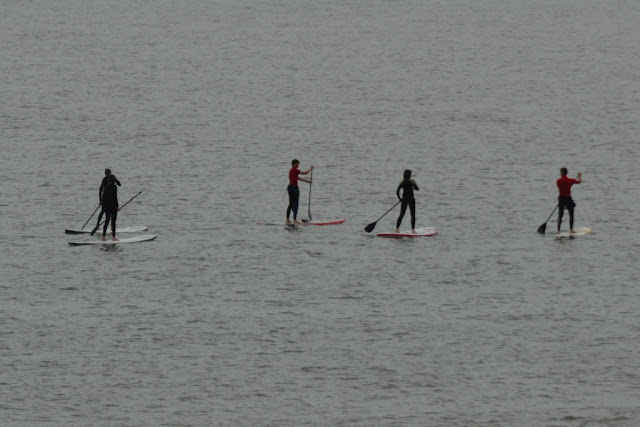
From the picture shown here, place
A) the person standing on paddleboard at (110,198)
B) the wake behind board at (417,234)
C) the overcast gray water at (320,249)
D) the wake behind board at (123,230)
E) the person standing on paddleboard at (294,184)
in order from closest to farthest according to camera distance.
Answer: the overcast gray water at (320,249) < the person standing on paddleboard at (110,198) < the wake behind board at (417,234) < the wake behind board at (123,230) < the person standing on paddleboard at (294,184)

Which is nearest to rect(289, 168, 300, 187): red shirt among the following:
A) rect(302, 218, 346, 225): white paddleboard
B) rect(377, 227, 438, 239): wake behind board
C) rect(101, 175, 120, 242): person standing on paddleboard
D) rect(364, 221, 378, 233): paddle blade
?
rect(302, 218, 346, 225): white paddleboard

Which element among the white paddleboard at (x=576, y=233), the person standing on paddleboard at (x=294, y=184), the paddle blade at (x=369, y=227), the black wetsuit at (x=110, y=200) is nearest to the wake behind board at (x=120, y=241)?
the black wetsuit at (x=110, y=200)

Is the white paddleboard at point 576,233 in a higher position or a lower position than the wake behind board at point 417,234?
higher

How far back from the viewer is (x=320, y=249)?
36219 millimetres

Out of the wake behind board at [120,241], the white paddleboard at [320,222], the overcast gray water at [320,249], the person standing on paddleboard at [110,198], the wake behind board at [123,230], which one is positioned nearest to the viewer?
the overcast gray water at [320,249]

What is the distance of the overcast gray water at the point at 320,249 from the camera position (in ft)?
79.6

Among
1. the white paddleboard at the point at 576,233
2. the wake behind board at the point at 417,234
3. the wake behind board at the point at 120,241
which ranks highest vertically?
the white paddleboard at the point at 576,233

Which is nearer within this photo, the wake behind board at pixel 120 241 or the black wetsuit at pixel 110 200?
the black wetsuit at pixel 110 200

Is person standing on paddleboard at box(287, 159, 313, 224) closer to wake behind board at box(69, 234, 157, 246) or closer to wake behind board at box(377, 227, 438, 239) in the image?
wake behind board at box(377, 227, 438, 239)

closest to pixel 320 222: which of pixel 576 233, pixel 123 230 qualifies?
pixel 123 230

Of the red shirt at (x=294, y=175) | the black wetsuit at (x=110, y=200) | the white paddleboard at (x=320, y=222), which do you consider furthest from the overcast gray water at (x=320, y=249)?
the red shirt at (x=294, y=175)

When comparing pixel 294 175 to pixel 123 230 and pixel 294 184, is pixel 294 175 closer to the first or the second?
pixel 294 184

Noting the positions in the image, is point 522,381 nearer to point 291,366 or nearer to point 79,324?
point 291,366

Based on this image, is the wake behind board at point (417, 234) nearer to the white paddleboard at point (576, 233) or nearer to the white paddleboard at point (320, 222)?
the white paddleboard at point (320, 222)
